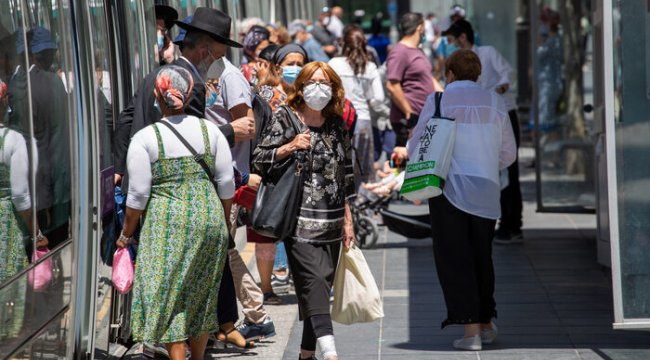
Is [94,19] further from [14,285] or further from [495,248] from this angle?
[495,248]

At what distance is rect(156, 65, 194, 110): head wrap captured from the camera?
19.4ft

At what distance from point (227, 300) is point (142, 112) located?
3.69ft

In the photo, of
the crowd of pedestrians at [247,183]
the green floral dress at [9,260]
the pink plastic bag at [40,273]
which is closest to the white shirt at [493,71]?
the crowd of pedestrians at [247,183]

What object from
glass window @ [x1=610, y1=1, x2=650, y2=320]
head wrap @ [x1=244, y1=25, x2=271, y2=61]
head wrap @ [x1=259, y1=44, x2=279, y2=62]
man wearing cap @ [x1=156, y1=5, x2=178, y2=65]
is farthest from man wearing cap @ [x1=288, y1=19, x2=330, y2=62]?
glass window @ [x1=610, y1=1, x2=650, y2=320]

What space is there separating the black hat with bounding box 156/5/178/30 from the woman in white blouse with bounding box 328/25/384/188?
3.05 m

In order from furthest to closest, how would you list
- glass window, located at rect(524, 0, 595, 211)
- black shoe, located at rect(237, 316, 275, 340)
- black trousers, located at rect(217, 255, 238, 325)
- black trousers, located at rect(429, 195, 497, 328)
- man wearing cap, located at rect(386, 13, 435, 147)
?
1. glass window, located at rect(524, 0, 595, 211)
2. man wearing cap, located at rect(386, 13, 435, 147)
3. black shoe, located at rect(237, 316, 275, 340)
4. black trousers, located at rect(429, 195, 497, 328)
5. black trousers, located at rect(217, 255, 238, 325)

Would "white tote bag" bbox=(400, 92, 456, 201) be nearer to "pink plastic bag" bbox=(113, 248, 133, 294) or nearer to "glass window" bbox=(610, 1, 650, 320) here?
"glass window" bbox=(610, 1, 650, 320)

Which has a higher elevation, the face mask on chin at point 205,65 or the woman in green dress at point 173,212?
the face mask on chin at point 205,65

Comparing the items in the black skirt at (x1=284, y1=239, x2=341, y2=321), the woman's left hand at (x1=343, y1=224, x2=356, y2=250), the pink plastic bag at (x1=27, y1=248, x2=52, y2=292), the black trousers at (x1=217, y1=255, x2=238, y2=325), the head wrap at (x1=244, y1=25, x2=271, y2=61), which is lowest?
the black trousers at (x1=217, y1=255, x2=238, y2=325)

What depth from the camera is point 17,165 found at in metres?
4.64

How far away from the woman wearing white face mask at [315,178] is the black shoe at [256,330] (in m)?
0.91

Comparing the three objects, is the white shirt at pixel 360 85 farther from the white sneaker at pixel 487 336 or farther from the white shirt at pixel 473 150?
the white sneaker at pixel 487 336

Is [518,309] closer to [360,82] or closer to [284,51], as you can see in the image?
[284,51]

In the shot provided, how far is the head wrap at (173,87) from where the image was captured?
19.4ft
